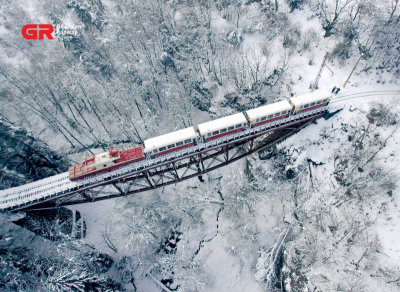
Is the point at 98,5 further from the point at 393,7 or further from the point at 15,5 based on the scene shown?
the point at 393,7

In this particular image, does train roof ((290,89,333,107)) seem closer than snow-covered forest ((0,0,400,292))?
No

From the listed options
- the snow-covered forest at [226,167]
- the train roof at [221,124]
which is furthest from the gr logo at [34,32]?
the train roof at [221,124]

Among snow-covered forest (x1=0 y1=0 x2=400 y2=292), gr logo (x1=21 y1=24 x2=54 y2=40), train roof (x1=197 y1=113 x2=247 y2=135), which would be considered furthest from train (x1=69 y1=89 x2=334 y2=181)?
gr logo (x1=21 y1=24 x2=54 y2=40)

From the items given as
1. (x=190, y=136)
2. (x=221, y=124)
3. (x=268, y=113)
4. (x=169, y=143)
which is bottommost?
(x=169, y=143)

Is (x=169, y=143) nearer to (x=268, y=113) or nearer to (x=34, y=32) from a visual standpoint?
(x=268, y=113)

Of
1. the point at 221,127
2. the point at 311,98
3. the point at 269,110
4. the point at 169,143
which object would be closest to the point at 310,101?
the point at 311,98

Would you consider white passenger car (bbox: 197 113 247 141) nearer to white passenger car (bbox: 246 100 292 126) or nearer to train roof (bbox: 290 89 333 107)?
white passenger car (bbox: 246 100 292 126)

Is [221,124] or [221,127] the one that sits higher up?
[221,124]

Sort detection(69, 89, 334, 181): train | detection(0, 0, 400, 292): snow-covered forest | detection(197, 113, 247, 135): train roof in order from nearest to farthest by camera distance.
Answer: detection(0, 0, 400, 292): snow-covered forest → detection(69, 89, 334, 181): train → detection(197, 113, 247, 135): train roof

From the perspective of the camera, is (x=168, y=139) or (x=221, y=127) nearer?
(x=168, y=139)
